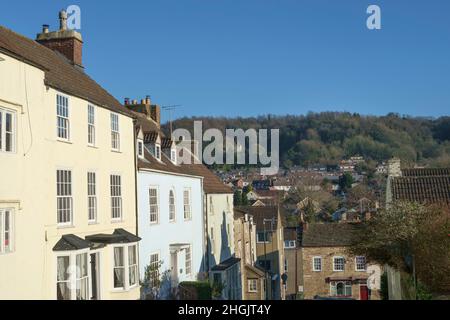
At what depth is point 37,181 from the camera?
1734 cm

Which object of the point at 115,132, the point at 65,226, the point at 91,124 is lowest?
the point at 65,226

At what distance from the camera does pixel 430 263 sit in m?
17.5

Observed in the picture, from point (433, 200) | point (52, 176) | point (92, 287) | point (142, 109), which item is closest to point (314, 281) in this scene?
point (142, 109)

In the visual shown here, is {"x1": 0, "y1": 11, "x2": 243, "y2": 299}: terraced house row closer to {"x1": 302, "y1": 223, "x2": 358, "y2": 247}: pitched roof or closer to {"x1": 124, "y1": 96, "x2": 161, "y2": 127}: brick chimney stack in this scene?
{"x1": 124, "y1": 96, "x2": 161, "y2": 127}: brick chimney stack

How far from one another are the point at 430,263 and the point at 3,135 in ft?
45.2

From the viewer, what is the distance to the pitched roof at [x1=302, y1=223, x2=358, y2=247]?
56094 mm

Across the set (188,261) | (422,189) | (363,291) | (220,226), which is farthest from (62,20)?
(363,291)

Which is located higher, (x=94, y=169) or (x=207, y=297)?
(x=94, y=169)

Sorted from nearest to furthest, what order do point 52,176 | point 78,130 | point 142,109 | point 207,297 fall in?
1. point 52,176
2. point 78,130
3. point 207,297
4. point 142,109

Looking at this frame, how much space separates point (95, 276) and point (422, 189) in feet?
52.1

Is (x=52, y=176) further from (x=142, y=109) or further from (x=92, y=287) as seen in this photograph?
(x=142, y=109)

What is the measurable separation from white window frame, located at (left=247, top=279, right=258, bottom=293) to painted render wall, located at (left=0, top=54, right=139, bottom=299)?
85.3 ft

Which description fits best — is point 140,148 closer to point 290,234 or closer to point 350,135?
point 290,234
